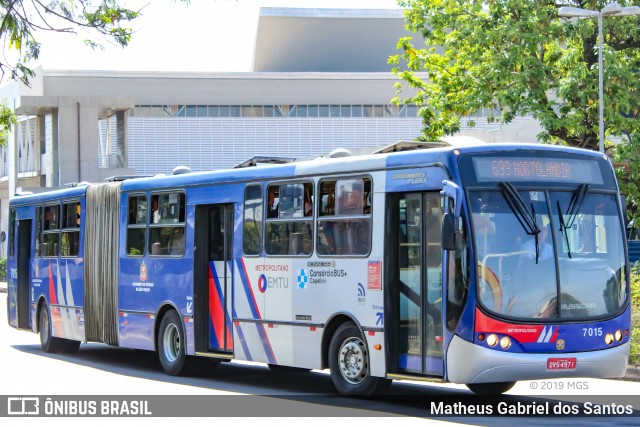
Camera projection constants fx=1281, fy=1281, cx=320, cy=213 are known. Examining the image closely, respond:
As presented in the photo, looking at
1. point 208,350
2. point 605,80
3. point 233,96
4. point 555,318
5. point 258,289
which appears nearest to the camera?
point 555,318

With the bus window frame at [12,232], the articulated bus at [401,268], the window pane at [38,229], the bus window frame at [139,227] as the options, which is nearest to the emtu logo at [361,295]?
the articulated bus at [401,268]

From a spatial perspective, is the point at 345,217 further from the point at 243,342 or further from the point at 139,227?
the point at 139,227

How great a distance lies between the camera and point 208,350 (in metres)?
17.6

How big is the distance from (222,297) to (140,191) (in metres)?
3.20

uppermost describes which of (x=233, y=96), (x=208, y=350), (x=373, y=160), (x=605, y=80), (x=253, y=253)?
(x=233, y=96)

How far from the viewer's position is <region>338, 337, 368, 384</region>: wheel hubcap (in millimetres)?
14359

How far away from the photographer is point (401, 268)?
14.0 m

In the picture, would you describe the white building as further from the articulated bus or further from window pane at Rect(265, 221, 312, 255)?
window pane at Rect(265, 221, 312, 255)

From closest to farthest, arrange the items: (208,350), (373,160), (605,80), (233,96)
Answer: (373,160) < (208,350) < (605,80) < (233,96)

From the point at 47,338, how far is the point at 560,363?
1226 cm

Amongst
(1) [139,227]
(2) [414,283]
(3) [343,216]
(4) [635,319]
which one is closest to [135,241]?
(1) [139,227]

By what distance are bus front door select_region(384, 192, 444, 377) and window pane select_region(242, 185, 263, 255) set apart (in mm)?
2843

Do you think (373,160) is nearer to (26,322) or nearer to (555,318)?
(555,318)

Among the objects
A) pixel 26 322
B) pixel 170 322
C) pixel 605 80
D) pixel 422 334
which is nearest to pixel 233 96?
pixel 605 80
